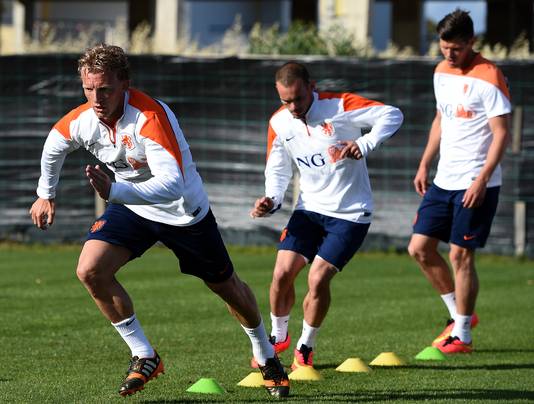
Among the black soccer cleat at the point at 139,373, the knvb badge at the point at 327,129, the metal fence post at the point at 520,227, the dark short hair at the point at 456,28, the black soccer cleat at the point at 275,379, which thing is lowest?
the metal fence post at the point at 520,227

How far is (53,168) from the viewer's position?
6785mm

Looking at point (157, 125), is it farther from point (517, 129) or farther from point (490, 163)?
point (517, 129)

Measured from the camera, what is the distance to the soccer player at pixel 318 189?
7.83 meters

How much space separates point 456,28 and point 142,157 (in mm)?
2996

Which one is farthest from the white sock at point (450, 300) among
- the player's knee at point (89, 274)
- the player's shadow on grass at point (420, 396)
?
the player's knee at point (89, 274)

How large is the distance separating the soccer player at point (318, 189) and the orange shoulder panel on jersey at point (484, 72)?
103 centimetres

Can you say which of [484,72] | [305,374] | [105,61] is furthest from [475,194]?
[105,61]

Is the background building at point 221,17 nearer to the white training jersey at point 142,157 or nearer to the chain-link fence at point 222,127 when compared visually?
the chain-link fence at point 222,127

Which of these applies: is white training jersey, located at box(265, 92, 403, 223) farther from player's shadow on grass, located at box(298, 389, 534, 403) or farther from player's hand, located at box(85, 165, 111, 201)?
player's hand, located at box(85, 165, 111, 201)

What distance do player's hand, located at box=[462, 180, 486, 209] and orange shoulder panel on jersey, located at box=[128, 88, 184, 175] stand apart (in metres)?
2.87

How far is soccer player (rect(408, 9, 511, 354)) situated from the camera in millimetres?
8547

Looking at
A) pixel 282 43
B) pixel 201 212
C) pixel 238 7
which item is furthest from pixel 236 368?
pixel 238 7

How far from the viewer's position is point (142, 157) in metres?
6.43

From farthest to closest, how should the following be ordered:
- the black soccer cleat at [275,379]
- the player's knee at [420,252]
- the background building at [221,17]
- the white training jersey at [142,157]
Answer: the background building at [221,17] < the player's knee at [420,252] < the black soccer cleat at [275,379] < the white training jersey at [142,157]
